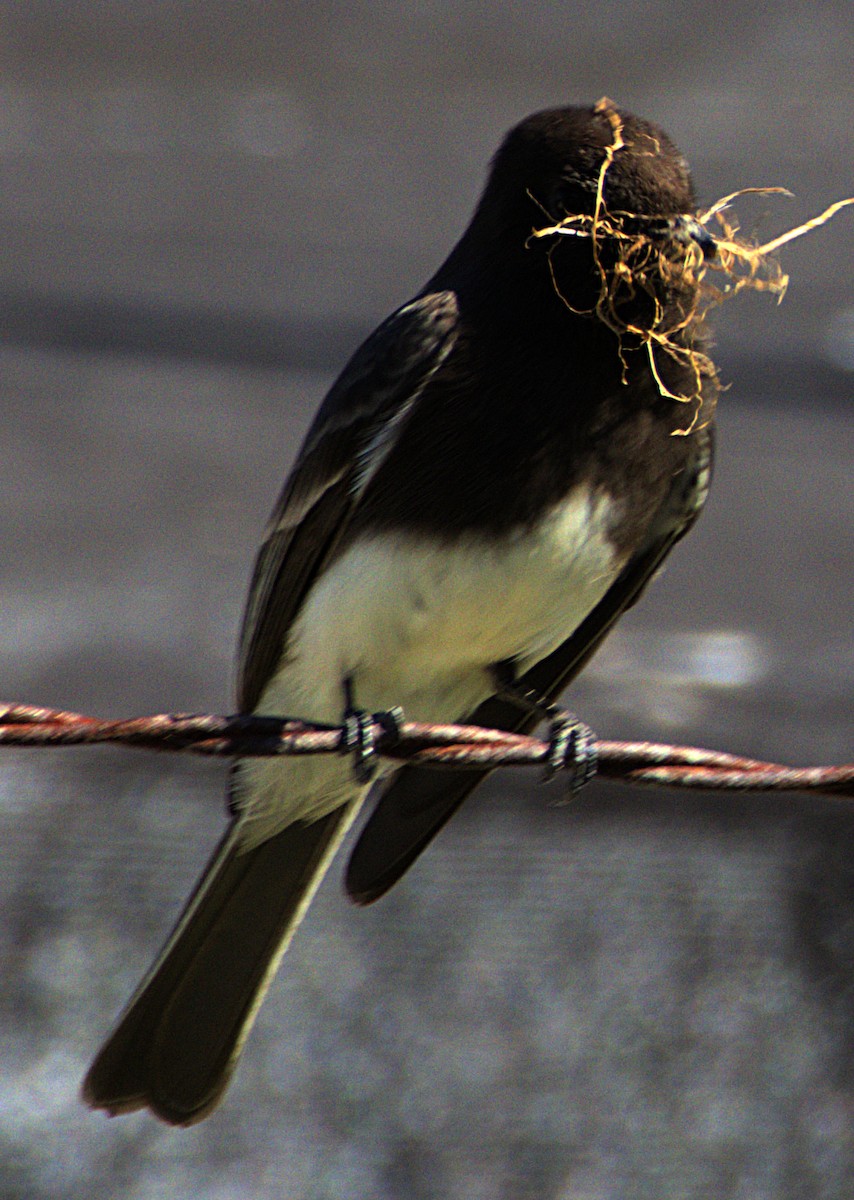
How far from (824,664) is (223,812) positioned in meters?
1.24

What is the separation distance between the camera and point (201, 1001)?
2.36 m

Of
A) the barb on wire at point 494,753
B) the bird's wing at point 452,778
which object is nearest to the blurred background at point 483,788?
the bird's wing at point 452,778

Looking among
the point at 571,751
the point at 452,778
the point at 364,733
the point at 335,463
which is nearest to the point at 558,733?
the point at 571,751

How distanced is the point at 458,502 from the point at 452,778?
485 millimetres

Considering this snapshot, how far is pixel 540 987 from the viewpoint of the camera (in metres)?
3.58

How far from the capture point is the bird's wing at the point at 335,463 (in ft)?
7.78

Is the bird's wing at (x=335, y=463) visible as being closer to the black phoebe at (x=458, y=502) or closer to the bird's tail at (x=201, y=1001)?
the black phoebe at (x=458, y=502)

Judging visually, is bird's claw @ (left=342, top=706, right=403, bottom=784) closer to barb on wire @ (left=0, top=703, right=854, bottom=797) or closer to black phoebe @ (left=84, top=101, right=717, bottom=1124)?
barb on wire @ (left=0, top=703, right=854, bottom=797)

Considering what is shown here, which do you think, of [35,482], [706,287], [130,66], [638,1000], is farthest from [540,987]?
[130,66]

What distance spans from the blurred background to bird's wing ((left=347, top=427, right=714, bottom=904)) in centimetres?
61

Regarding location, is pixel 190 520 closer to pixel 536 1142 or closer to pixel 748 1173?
pixel 536 1142

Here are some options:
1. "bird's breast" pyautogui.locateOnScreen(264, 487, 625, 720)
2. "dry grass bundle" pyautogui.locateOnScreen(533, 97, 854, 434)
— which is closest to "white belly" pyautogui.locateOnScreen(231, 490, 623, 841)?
"bird's breast" pyautogui.locateOnScreen(264, 487, 625, 720)

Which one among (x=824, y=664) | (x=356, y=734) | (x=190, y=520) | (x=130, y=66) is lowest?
(x=356, y=734)

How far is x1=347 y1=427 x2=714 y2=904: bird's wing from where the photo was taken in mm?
2502
